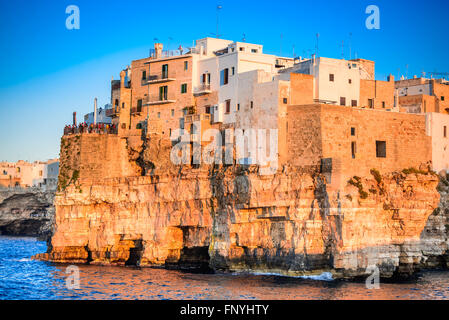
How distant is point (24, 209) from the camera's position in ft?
278

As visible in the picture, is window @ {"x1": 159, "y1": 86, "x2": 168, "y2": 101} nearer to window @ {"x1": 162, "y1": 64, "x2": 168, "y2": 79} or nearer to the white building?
window @ {"x1": 162, "y1": 64, "x2": 168, "y2": 79}

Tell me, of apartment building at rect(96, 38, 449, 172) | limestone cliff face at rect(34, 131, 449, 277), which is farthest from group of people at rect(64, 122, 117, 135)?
limestone cliff face at rect(34, 131, 449, 277)

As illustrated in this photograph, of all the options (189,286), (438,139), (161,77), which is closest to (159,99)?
(161,77)

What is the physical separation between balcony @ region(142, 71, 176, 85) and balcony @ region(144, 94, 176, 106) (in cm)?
110

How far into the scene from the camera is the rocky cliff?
82812 millimetres

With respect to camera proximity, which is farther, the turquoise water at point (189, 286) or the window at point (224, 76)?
the window at point (224, 76)

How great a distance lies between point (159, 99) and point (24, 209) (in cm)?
4237

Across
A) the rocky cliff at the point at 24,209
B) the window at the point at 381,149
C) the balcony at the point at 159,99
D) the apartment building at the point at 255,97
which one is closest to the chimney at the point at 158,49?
the apartment building at the point at 255,97

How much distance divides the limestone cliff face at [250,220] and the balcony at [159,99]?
361 centimetres

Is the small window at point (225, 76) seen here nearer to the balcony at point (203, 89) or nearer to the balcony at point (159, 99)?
the balcony at point (203, 89)

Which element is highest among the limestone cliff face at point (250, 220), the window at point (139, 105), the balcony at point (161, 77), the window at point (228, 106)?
the balcony at point (161, 77)

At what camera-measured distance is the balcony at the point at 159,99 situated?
159ft

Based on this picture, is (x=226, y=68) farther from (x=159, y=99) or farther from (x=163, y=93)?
(x=159, y=99)

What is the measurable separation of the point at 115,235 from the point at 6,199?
A: 1644 inches
